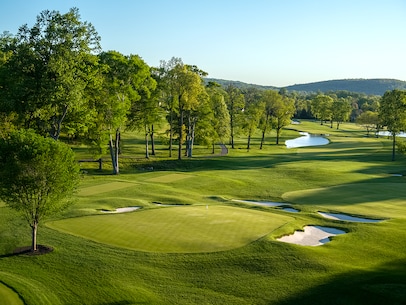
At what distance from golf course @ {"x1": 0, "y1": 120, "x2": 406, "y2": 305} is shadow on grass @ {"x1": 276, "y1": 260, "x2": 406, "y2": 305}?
43mm

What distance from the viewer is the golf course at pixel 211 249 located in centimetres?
1783

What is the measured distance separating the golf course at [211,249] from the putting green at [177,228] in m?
0.07

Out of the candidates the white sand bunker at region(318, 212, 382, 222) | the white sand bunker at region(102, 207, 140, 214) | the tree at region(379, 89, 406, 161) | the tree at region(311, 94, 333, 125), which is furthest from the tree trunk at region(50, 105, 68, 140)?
the tree at region(311, 94, 333, 125)

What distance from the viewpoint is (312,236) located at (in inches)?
1045

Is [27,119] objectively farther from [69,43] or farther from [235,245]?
[235,245]

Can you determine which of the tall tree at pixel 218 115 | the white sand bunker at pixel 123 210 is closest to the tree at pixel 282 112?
the tall tree at pixel 218 115

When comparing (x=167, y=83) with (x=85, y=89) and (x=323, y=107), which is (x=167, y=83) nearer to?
(x=85, y=89)

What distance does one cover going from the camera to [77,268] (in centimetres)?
2066

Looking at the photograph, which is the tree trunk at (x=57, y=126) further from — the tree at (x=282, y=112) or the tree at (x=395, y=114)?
the tree at (x=282, y=112)

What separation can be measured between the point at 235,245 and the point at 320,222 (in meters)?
9.73

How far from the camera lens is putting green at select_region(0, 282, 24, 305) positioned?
17.3 meters

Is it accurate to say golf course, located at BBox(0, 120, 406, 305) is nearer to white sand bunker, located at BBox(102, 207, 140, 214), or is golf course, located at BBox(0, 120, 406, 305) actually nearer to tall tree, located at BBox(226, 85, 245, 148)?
white sand bunker, located at BBox(102, 207, 140, 214)

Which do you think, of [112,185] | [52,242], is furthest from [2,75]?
[52,242]

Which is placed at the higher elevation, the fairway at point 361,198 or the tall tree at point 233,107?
the tall tree at point 233,107
